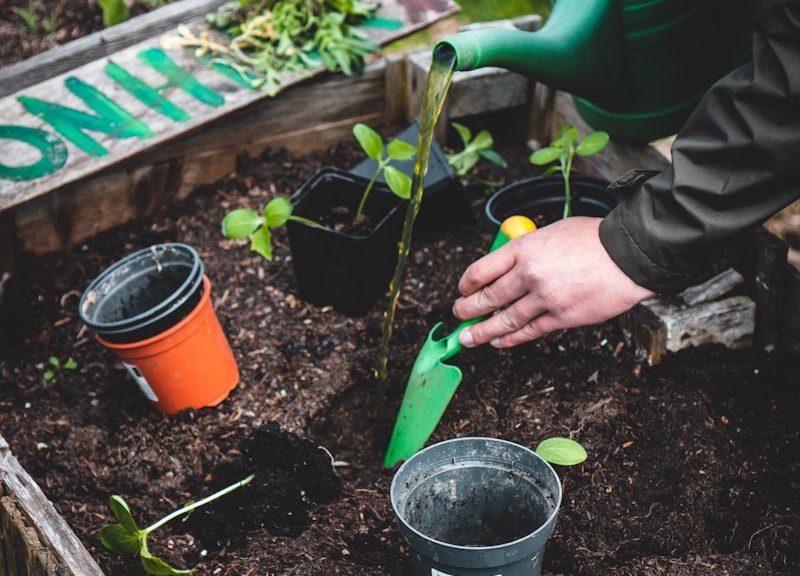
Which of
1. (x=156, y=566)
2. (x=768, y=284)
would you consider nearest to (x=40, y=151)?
(x=156, y=566)

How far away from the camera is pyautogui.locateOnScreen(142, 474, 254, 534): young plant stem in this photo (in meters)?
1.77

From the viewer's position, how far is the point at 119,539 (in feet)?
5.43

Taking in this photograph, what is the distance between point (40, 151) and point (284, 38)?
0.89 metres

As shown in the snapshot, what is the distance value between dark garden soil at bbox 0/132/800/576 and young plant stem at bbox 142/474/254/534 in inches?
0.9

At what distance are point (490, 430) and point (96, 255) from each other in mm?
1481

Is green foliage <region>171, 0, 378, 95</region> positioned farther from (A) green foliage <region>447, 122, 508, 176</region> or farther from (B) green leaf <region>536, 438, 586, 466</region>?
(B) green leaf <region>536, 438, 586, 466</region>

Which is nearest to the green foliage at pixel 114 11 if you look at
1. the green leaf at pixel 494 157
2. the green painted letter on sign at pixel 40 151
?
the green painted letter on sign at pixel 40 151

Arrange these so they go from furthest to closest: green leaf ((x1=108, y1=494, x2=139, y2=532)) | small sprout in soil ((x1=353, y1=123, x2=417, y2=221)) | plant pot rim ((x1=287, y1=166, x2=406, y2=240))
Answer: plant pot rim ((x1=287, y1=166, x2=406, y2=240))
small sprout in soil ((x1=353, y1=123, x2=417, y2=221))
green leaf ((x1=108, y1=494, x2=139, y2=532))

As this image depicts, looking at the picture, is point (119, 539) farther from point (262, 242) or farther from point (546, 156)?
point (546, 156)

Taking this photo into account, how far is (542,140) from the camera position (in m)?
2.89

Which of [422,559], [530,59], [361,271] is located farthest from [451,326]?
[422,559]

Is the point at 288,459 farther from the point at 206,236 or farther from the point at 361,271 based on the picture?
the point at 206,236

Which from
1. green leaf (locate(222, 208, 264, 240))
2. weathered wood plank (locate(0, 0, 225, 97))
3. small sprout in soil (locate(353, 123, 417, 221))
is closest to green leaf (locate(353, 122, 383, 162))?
small sprout in soil (locate(353, 123, 417, 221))

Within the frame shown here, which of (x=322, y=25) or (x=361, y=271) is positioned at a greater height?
(x=322, y=25)
